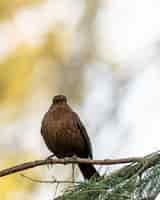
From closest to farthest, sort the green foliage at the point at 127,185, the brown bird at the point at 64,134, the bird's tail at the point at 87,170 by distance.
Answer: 1. the green foliage at the point at 127,185
2. the bird's tail at the point at 87,170
3. the brown bird at the point at 64,134

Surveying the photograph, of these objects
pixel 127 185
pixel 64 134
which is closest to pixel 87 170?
pixel 64 134

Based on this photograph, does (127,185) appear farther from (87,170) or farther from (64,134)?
(64,134)

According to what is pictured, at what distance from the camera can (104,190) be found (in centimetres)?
300

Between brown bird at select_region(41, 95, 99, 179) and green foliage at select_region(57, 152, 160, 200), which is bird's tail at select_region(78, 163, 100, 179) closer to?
brown bird at select_region(41, 95, 99, 179)

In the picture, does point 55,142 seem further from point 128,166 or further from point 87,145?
point 128,166

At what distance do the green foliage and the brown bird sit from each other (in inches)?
68.6

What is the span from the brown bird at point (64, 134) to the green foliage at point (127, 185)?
1.74m

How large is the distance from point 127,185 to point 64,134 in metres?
2.08

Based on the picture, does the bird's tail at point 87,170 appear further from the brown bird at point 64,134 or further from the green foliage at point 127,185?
the green foliage at point 127,185

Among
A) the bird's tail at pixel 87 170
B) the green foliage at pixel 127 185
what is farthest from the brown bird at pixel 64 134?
the green foliage at pixel 127 185

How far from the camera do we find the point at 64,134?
5.08 meters

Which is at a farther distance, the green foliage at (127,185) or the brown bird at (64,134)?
the brown bird at (64,134)

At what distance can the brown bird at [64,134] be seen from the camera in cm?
503

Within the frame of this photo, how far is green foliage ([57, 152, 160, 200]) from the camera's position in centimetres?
298
